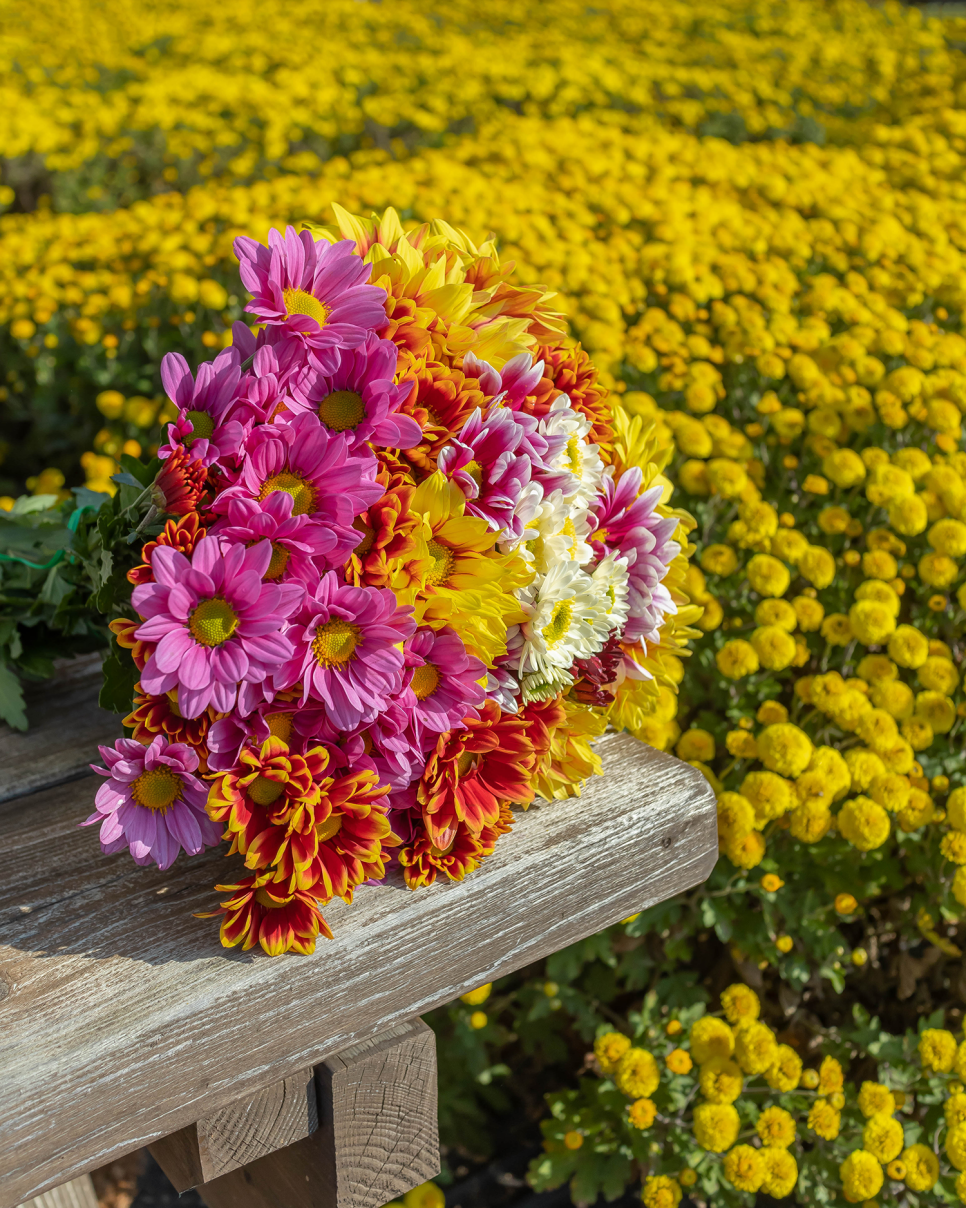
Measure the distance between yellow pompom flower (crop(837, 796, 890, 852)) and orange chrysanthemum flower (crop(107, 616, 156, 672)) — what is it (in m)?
1.15

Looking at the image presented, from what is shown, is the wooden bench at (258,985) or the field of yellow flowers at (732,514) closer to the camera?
the wooden bench at (258,985)

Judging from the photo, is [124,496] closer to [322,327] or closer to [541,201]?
[322,327]

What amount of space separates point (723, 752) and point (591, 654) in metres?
0.88

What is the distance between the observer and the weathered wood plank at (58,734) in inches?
45.4

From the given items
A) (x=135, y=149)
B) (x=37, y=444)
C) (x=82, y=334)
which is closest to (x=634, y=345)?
(x=82, y=334)

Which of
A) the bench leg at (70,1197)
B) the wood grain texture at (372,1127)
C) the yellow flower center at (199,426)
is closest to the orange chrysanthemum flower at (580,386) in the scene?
the yellow flower center at (199,426)

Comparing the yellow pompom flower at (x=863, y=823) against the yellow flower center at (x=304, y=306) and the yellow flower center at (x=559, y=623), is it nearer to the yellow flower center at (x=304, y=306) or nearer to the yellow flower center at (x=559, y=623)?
the yellow flower center at (x=559, y=623)

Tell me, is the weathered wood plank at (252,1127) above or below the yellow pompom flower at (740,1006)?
above

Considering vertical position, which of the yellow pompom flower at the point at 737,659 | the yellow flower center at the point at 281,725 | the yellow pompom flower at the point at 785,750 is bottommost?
the yellow pompom flower at the point at 785,750

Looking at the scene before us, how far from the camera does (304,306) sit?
0.89m

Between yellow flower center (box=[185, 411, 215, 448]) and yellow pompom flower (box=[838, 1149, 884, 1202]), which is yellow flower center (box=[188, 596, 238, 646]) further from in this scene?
yellow pompom flower (box=[838, 1149, 884, 1202])

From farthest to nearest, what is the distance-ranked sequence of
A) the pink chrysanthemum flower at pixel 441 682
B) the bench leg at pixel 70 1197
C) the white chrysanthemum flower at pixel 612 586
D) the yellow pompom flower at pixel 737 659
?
the yellow pompom flower at pixel 737 659, the bench leg at pixel 70 1197, the white chrysanthemum flower at pixel 612 586, the pink chrysanthemum flower at pixel 441 682

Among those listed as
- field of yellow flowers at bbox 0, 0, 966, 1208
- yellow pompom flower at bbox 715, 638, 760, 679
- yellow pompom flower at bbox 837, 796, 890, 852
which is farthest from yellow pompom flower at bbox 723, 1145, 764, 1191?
yellow pompom flower at bbox 715, 638, 760, 679

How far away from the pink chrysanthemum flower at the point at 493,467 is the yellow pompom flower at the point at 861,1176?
109 cm
